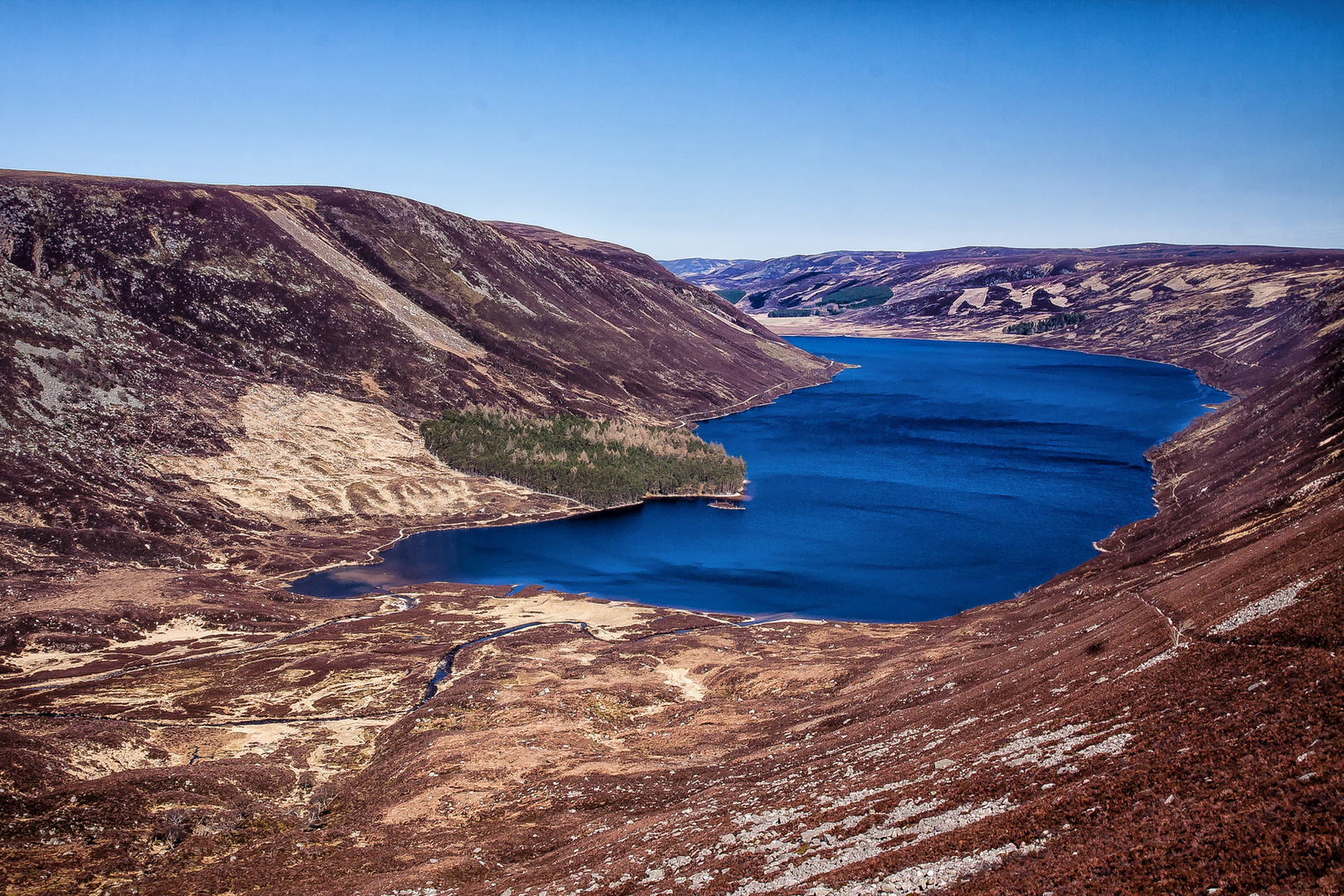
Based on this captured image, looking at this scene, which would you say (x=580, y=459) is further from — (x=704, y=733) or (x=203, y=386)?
(x=704, y=733)

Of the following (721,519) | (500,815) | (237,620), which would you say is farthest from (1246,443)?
(237,620)

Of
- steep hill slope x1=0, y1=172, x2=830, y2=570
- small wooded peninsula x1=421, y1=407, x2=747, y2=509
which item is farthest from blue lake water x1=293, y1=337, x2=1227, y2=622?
steep hill slope x1=0, y1=172, x2=830, y2=570

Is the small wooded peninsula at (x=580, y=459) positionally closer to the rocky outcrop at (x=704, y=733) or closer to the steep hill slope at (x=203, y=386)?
the steep hill slope at (x=203, y=386)

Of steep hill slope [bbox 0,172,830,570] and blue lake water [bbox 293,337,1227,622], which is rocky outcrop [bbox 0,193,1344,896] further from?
steep hill slope [bbox 0,172,830,570]

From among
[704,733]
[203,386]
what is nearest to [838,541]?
[704,733]

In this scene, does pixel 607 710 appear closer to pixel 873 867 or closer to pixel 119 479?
pixel 873 867
